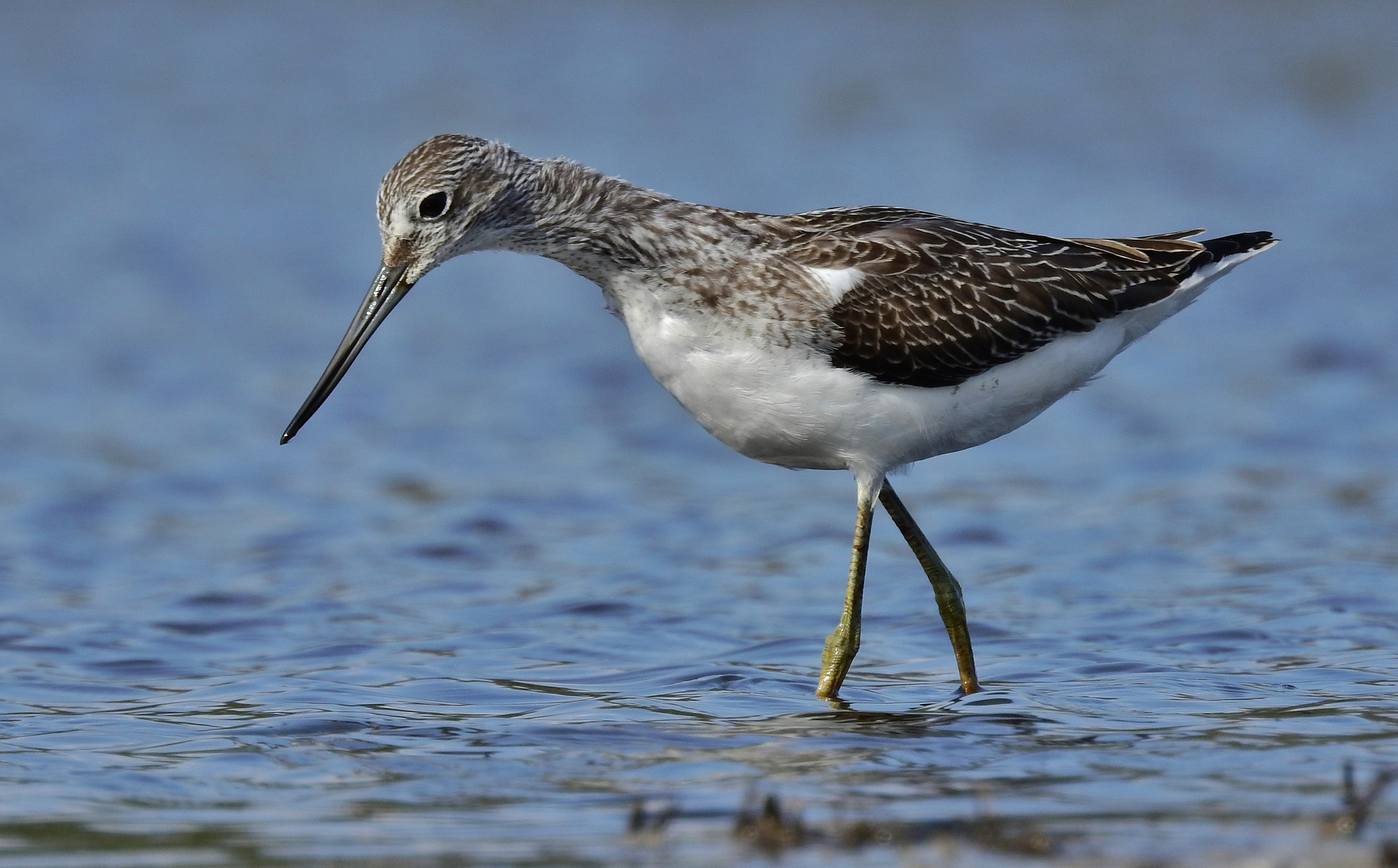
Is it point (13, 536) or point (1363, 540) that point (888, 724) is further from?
point (13, 536)

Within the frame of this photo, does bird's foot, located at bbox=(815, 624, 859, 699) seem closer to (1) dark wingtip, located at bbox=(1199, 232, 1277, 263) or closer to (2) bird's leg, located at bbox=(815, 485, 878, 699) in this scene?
(2) bird's leg, located at bbox=(815, 485, 878, 699)

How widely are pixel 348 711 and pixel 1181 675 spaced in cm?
419

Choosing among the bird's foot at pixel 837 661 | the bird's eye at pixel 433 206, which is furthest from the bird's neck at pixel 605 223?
the bird's foot at pixel 837 661

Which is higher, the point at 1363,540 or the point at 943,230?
the point at 943,230

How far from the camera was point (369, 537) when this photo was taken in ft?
40.9

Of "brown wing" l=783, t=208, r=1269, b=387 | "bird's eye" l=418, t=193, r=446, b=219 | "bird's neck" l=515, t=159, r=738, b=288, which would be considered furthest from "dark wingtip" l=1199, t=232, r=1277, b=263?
"bird's eye" l=418, t=193, r=446, b=219

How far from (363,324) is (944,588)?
337 cm

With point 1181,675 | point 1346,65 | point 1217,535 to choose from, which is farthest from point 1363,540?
point 1346,65

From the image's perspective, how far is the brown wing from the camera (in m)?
8.82

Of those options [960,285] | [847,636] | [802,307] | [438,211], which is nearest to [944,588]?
[847,636]

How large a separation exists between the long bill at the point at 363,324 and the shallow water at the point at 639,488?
4.85 ft

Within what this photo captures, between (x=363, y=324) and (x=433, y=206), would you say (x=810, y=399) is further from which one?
(x=363, y=324)

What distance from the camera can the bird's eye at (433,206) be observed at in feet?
28.5

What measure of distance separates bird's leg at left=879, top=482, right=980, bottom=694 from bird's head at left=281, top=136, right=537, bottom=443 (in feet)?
7.93
